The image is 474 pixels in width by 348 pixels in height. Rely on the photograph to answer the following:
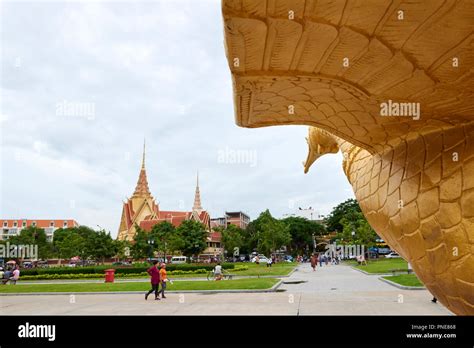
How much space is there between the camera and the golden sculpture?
1276 mm

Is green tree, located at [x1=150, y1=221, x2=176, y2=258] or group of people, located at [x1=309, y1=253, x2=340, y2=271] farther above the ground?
green tree, located at [x1=150, y1=221, x2=176, y2=258]

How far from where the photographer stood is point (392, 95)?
1.72 m

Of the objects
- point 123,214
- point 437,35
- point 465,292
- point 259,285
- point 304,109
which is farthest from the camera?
point 123,214

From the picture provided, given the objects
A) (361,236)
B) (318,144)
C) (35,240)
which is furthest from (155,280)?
(35,240)

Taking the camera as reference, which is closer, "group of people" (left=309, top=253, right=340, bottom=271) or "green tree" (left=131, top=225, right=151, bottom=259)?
"group of people" (left=309, top=253, right=340, bottom=271)

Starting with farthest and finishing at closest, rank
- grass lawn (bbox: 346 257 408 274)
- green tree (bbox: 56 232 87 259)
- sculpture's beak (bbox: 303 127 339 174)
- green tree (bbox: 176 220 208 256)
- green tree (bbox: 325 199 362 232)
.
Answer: green tree (bbox: 325 199 362 232) < green tree (bbox: 176 220 208 256) < green tree (bbox: 56 232 87 259) < grass lawn (bbox: 346 257 408 274) < sculpture's beak (bbox: 303 127 339 174)

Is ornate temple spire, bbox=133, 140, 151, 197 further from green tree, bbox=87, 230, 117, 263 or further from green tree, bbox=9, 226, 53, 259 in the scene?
green tree, bbox=87, 230, 117, 263

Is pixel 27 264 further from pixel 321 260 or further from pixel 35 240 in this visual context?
pixel 321 260

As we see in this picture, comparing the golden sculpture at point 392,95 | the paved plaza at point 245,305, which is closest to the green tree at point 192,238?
the paved plaza at point 245,305

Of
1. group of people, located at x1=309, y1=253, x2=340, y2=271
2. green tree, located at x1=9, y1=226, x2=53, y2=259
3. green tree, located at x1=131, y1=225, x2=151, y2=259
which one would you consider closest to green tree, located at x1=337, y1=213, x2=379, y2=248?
group of people, located at x1=309, y1=253, x2=340, y2=271

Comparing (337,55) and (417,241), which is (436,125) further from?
(337,55)
